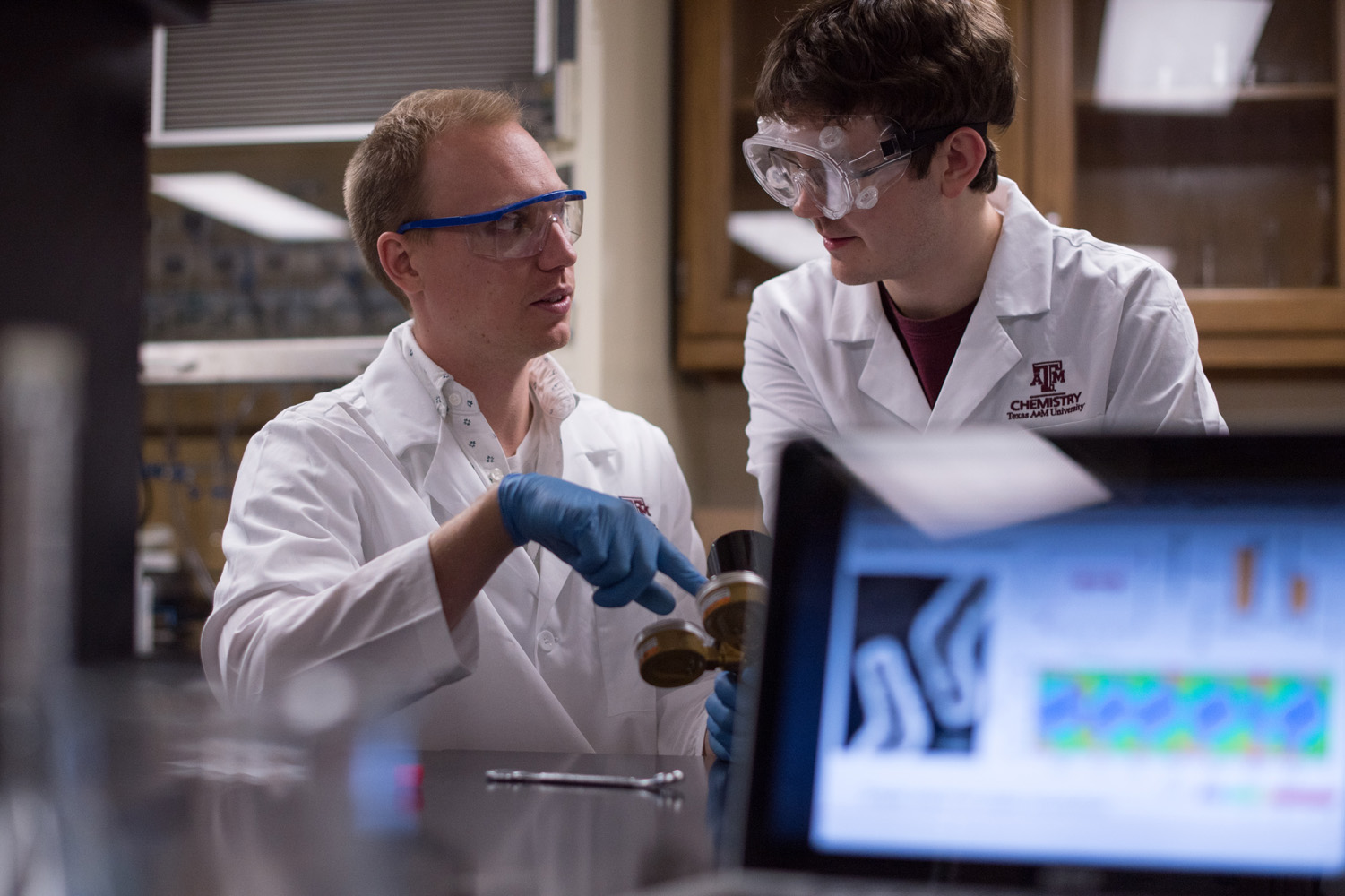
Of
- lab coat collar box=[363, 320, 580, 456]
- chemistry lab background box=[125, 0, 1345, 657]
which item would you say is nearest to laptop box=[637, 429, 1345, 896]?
lab coat collar box=[363, 320, 580, 456]

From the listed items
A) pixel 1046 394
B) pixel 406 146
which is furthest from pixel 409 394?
pixel 1046 394

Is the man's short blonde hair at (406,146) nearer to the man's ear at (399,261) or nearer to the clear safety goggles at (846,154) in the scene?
the man's ear at (399,261)

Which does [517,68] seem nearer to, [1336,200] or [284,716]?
[1336,200]

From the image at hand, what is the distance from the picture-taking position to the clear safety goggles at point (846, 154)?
1431 millimetres

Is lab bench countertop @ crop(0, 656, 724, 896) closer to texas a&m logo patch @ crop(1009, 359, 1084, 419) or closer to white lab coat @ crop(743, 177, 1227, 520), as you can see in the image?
white lab coat @ crop(743, 177, 1227, 520)

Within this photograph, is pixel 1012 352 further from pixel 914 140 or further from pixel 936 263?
pixel 914 140

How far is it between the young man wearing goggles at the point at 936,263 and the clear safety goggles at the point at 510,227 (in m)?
0.29

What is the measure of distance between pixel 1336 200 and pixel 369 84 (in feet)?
7.63

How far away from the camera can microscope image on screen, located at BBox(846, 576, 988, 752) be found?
518 mm

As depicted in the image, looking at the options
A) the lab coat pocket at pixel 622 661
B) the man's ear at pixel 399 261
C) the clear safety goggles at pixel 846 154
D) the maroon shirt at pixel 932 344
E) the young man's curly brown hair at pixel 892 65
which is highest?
the young man's curly brown hair at pixel 892 65

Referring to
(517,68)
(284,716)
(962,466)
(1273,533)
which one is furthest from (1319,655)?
(517,68)

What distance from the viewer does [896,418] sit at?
1.62 meters

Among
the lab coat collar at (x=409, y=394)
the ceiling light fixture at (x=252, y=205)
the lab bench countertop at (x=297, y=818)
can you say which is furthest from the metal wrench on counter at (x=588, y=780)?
the ceiling light fixture at (x=252, y=205)

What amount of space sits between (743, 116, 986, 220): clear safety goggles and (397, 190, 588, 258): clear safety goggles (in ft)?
0.96
